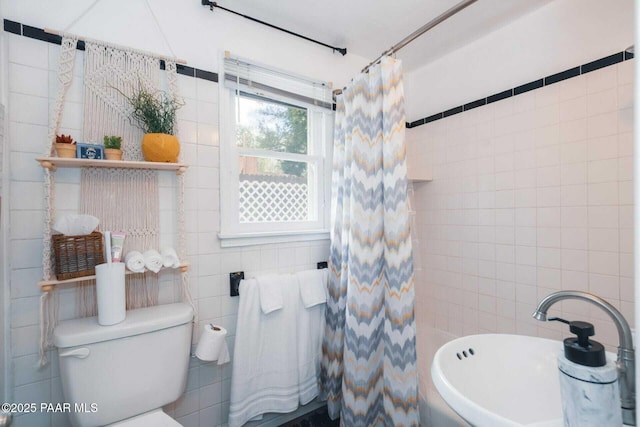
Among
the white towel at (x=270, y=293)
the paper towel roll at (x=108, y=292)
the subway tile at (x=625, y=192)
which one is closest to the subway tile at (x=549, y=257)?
the subway tile at (x=625, y=192)

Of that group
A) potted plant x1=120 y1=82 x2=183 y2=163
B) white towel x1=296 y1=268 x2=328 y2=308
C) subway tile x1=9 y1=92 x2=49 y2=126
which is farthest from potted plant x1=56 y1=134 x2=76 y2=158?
white towel x1=296 y1=268 x2=328 y2=308

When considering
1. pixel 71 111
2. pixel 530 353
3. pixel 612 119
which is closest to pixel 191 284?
pixel 71 111

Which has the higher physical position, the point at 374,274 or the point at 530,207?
the point at 530,207

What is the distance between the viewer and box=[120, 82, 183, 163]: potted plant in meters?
1.21

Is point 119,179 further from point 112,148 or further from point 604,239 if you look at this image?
point 604,239

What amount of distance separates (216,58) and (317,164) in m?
0.82

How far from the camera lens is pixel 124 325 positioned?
1.11 meters

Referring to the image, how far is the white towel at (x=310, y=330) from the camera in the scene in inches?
63.6

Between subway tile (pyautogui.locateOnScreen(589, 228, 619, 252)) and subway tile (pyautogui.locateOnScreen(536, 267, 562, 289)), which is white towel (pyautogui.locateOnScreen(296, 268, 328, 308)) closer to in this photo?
subway tile (pyautogui.locateOnScreen(536, 267, 562, 289))

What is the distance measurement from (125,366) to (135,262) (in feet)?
1.31

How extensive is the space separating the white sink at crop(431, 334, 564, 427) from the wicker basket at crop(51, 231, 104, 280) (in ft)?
4.31

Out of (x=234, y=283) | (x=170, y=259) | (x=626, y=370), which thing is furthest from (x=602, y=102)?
(x=170, y=259)

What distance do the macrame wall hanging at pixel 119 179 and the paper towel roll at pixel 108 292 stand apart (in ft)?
0.54

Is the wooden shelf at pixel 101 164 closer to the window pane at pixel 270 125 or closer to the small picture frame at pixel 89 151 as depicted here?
the small picture frame at pixel 89 151
